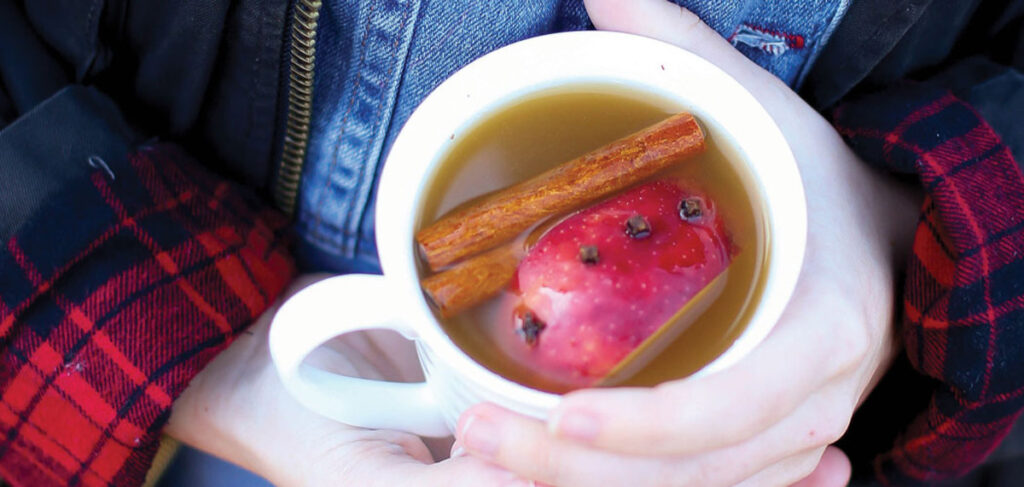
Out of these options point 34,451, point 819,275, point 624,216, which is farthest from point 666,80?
point 34,451

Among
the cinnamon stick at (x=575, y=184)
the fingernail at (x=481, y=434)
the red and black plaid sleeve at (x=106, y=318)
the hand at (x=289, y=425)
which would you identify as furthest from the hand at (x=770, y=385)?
the red and black plaid sleeve at (x=106, y=318)

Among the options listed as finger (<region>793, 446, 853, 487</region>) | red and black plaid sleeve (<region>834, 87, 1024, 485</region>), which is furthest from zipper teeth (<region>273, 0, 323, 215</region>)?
finger (<region>793, 446, 853, 487</region>)

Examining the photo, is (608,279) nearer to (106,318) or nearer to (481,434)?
(481,434)

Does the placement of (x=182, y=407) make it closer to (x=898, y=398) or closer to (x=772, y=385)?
(x=772, y=385)

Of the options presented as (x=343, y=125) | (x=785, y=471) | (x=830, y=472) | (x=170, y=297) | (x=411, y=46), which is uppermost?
(x=411, y=46)

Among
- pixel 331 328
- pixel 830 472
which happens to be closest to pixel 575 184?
pixel 331 328

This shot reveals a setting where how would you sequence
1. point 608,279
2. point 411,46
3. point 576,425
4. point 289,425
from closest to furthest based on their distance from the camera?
point 576,425, point 608,279, point 411,46, point 289,425

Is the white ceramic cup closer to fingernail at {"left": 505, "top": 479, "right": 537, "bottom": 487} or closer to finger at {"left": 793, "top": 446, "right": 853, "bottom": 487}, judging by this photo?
fingernail at {"left": 505, "top": 479, "right": 537, "bottom": 487}

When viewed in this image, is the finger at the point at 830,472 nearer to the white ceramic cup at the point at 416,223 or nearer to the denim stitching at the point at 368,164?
the white ceramic cup at the point at 416,223
